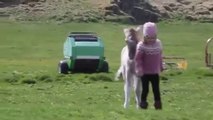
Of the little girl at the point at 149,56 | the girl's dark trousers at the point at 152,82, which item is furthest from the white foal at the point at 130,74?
the little girl at the point at 149,56

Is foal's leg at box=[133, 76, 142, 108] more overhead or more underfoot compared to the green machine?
more overhead

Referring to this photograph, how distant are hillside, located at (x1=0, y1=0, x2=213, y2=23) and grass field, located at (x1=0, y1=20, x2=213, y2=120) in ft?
7.92

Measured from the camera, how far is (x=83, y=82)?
28.1 meters

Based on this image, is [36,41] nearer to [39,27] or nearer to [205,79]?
[39,27]

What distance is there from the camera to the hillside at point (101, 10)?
225 feet

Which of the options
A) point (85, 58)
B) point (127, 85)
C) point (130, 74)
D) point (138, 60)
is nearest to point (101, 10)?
point (85, 58)

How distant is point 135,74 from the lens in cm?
1644

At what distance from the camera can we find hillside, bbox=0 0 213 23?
6850 cm

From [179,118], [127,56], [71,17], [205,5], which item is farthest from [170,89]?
[205,5]

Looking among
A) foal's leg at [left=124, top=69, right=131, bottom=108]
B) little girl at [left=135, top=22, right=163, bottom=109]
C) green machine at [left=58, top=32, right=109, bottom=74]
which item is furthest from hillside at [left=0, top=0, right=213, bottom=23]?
little girl at [left=135, top=22, right=163, bottom=109]

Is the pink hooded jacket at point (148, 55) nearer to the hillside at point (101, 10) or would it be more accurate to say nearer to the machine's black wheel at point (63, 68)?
the machine's black wheel at point (63, 68)

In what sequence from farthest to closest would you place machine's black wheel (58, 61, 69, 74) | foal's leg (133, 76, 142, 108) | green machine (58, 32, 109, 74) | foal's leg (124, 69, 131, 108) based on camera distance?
green machine (58, 32, 109, 74) < machine's black wheel (58, 61, 69, 74) < foal's leg (124, 69, 131, 108) < foal's leg (133, 76, 142, 108)

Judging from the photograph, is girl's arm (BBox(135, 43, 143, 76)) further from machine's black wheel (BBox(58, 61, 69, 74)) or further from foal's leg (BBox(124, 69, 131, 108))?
machine's black wheel (BBox(58, 61, 69, 74))

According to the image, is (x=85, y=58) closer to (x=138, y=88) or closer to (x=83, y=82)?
(x=83, y=82)
